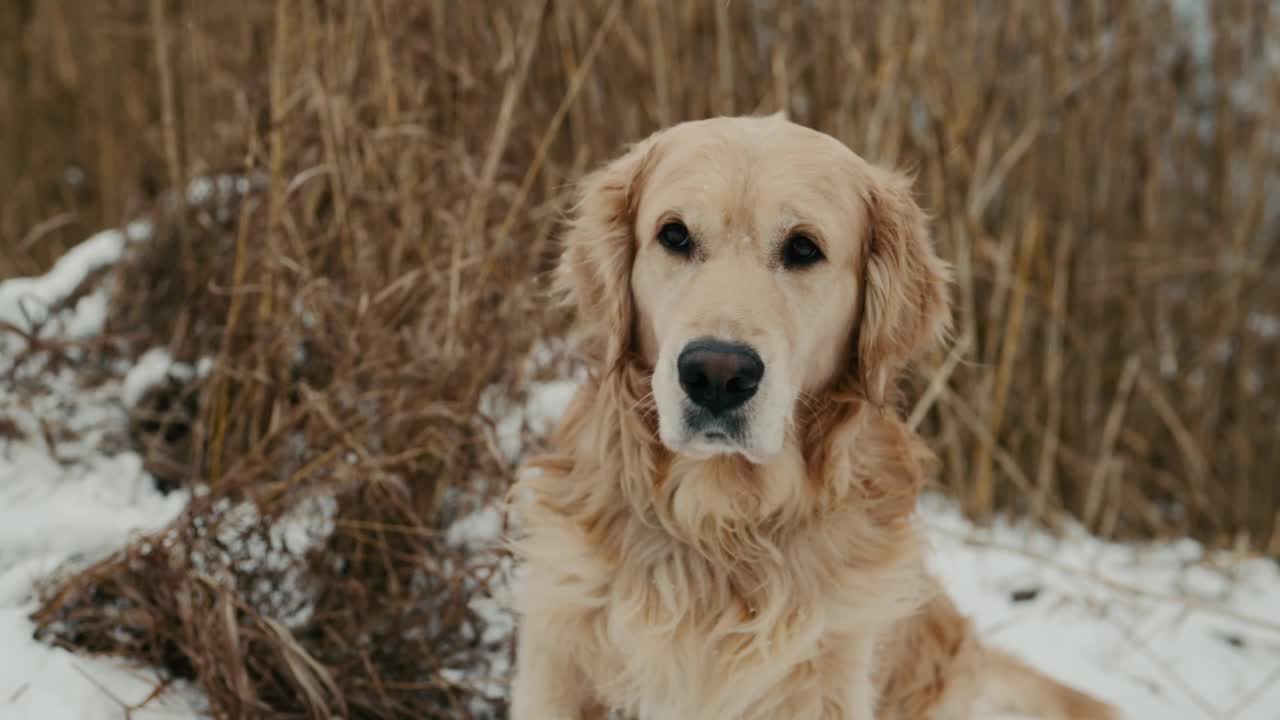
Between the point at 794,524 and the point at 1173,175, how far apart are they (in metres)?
2.94

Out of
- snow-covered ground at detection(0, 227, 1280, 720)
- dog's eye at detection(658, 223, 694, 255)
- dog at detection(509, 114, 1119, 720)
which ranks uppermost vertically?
dog's eye at detection(658, 223, 694, 255)

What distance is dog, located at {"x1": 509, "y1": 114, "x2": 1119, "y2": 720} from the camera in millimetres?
2117

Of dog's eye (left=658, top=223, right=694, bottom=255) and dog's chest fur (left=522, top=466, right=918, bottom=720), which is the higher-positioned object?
dog's eye (left=658, top=223, right=694, bottom=255)

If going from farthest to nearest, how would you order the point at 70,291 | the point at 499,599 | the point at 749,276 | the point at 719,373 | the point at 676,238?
the point at 70,291 → the point at 499,599 → the point at 676,238 → the point at 749,276 → the point at 719,373

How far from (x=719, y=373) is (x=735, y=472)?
37 centimetres

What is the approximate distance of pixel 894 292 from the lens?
224 centimetres

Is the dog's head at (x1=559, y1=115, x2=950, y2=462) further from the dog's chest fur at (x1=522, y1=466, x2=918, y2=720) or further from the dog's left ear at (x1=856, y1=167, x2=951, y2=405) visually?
the dog's chest fur at (x1=522, y1=466, x2=918, y2=720)

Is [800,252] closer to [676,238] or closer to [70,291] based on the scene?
[676,238]

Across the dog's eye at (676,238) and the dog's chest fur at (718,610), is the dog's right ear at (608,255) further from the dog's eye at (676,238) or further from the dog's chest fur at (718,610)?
the dog's chest fur at (718,610)

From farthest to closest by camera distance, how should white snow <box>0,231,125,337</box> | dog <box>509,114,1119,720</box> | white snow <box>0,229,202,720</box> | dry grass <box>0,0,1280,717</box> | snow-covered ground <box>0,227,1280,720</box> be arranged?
white snow <box>0,231,125,337</box> → dry grass <box>0,0,1280,717</box> → snow-covered ground <box>0,227,1280,720</box> → white snow <box>0,229,202,720</box> → dog <box>509,114,1119,720</box>

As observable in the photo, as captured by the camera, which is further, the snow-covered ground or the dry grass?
the dry grass

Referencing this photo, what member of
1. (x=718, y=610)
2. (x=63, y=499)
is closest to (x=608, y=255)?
(x=718, y=610)

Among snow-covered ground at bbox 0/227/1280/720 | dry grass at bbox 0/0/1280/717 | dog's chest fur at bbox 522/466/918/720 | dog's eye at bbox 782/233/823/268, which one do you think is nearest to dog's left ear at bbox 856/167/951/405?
dog's eye at bbox 782/233/823/268

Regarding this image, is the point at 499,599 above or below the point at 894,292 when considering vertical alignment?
below
